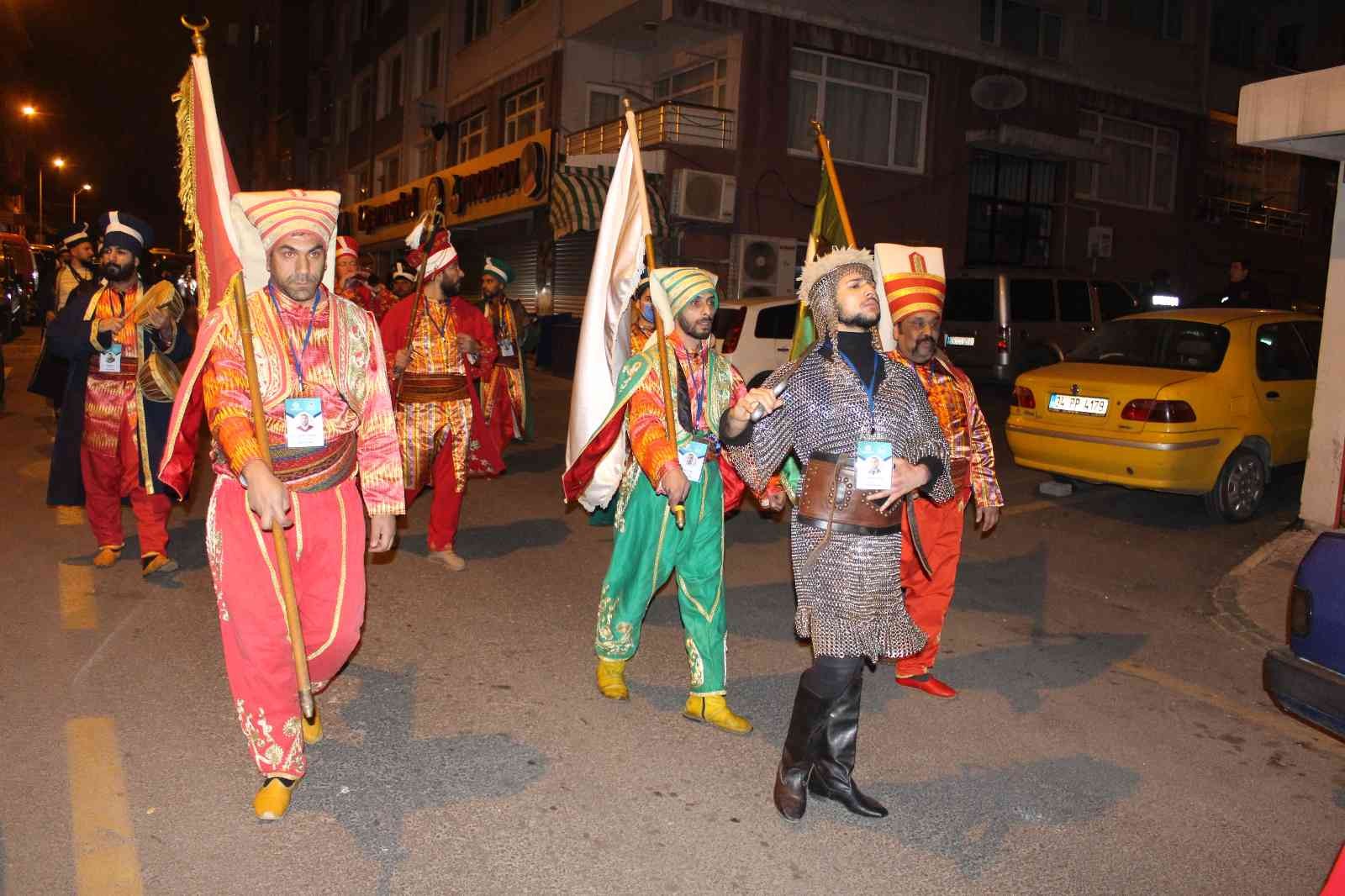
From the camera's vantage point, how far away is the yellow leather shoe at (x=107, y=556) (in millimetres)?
7027

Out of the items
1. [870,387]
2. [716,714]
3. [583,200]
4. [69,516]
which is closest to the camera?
[870,387]

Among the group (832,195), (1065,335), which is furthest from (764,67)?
(832,195)

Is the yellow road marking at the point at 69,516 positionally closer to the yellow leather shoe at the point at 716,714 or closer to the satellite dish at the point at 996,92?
the yellow leather shoe at the point at 716,714

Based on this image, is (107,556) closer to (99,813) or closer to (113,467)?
(113,467)

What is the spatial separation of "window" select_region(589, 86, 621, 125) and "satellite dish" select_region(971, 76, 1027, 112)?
7450 millimetres

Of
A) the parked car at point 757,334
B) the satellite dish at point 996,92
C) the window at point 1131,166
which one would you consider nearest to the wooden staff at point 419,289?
the parked car at point 757,334

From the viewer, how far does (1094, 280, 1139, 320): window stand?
17.3 meters

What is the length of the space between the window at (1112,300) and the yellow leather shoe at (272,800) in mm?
15864

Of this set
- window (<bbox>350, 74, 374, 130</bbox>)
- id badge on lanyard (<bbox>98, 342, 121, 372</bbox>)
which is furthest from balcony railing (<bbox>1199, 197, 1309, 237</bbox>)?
id badge on lanyard (<bbox>98, 342, 121, 372</bbox>)

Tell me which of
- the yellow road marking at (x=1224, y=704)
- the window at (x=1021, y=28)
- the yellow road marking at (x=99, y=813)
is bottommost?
the yellow road marking at (x=99, y=813)

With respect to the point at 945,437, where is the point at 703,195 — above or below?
above

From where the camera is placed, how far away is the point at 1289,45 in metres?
29.2

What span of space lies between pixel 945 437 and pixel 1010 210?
22.2 meters

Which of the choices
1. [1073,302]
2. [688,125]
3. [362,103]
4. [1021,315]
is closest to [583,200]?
[688,125]
